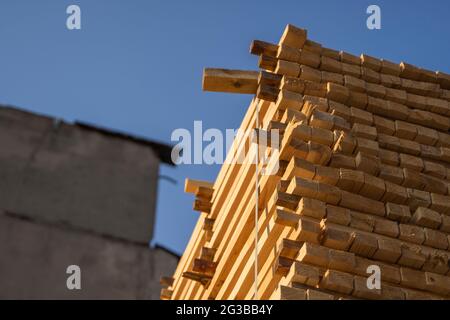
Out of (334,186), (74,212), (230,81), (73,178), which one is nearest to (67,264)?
(74,212)

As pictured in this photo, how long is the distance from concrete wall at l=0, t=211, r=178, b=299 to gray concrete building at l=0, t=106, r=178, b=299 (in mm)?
21

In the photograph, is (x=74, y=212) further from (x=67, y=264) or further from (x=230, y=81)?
(x=230, y=81)

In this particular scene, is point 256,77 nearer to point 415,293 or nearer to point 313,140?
point 313,140

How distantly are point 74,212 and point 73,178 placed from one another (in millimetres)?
833

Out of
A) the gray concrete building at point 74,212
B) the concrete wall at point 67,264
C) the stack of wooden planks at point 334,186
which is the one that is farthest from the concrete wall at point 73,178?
the stack of wooden planks at point 334,186

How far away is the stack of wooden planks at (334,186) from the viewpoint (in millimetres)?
6535

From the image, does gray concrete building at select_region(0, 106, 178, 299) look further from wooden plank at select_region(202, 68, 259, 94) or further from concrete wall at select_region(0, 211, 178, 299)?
wooden plank at select_region(202, 68, 259, 94)

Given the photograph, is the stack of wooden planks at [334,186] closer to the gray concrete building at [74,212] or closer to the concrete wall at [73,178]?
the gray concrete building at [74,212]

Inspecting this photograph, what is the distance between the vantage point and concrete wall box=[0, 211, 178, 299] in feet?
58.7

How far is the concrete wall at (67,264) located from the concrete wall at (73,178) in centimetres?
29
